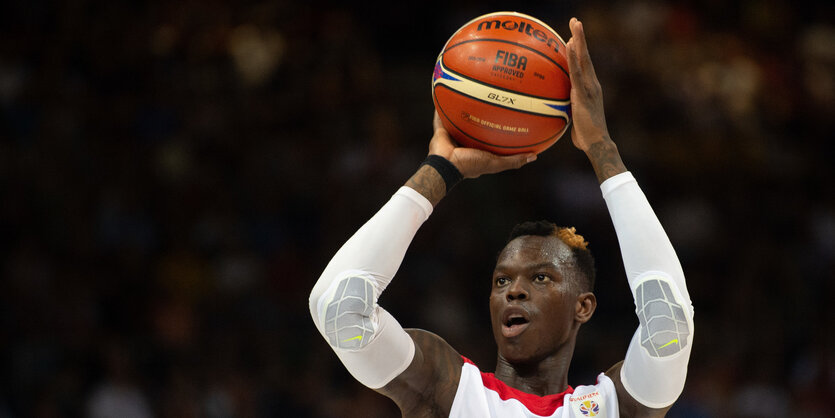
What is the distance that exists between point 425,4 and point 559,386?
6779 millimetres

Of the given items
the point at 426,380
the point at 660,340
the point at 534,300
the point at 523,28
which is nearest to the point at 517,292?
the point at 534,300

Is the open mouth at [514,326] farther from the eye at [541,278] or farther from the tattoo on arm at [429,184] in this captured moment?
the tattoo on arm at [429,184]

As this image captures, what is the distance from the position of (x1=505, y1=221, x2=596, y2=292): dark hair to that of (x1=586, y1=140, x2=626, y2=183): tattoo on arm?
487mm

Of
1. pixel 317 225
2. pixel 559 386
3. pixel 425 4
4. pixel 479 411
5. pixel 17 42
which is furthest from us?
pixel 425 4

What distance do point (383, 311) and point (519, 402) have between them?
2.07 feet

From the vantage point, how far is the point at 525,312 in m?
3.58

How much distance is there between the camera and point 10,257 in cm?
727

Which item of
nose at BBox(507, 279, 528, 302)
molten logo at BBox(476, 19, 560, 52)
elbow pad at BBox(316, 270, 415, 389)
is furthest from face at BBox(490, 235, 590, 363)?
molten logo at BBox(476, 19, 560, 52)

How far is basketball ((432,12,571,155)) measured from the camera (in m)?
3.40

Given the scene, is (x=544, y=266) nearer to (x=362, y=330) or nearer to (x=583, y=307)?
(x=583, y=307)

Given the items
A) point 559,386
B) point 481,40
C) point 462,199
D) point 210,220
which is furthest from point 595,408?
point 210,220

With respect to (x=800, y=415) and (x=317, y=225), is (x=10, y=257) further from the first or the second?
(x=800, y=415)

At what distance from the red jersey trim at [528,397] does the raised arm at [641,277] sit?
0.25 metres

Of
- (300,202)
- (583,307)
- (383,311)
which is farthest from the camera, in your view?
(300,202)
